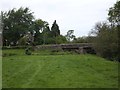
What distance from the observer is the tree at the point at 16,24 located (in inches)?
3654

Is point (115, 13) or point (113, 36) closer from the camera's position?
point (115, 13)

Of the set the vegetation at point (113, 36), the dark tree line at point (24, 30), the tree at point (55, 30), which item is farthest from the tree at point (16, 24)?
the vegetation at point (113, 36)

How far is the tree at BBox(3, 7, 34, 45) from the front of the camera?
92.8m

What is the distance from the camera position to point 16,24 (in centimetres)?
9425

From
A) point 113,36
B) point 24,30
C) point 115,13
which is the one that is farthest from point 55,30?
point 115,13

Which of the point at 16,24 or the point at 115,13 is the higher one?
the point at 16,24

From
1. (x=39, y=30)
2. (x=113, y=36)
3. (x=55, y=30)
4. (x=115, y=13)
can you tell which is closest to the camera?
(x=115, y=13)

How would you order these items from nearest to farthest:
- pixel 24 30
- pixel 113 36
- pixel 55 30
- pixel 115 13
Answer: pixel 115 13
pixel 113 36
pixel 24 30
pixel 55 30

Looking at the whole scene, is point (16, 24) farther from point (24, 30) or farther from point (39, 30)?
point (39, 30)

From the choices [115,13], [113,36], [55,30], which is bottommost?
[113,36]

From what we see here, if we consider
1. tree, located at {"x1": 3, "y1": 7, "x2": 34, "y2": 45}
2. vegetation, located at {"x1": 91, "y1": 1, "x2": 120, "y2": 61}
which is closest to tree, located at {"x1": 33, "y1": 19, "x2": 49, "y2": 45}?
tree, located at {"x1": 3, "y1": 7, "x2": 34, "y2": 45}

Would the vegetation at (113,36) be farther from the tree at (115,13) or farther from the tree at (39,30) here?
the tree at (39,30)

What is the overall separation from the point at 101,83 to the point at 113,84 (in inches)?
28.3

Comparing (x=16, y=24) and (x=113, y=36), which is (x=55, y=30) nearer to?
(x=16, y=24)
